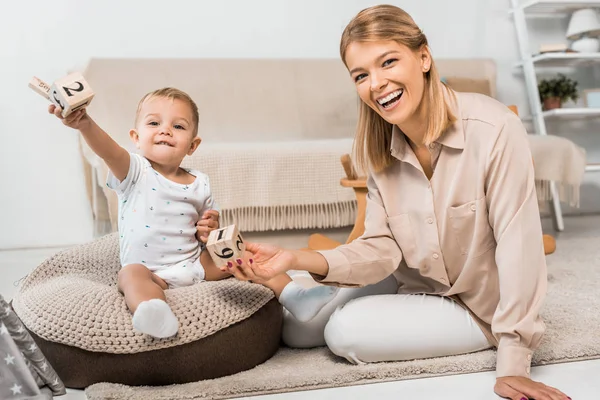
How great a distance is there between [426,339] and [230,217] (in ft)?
5.40

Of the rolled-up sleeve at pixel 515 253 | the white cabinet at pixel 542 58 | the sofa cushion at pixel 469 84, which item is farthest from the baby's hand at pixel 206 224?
the white cabinet at pixel 542 58

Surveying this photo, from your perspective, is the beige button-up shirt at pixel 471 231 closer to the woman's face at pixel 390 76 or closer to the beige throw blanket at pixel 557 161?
the woman's face at pixel 390 76

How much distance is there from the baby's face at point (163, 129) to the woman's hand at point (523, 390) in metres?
0.84

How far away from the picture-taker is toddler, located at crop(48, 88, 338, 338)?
1.42m

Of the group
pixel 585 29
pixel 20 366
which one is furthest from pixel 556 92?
pixel 20 366

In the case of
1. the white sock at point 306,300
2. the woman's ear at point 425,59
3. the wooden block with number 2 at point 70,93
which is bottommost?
the white sock at point 306,300

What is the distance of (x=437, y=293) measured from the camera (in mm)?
1371

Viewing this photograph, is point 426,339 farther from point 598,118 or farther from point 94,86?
point 598,118

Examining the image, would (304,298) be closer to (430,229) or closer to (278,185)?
(430,229)

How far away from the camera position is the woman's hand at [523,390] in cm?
107

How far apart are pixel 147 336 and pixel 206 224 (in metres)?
0.34

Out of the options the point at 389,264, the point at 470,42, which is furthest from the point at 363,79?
the point at 470,42

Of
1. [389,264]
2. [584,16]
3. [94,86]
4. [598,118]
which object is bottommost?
[598,118]

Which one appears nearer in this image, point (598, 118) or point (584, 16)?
point (584, 16)
